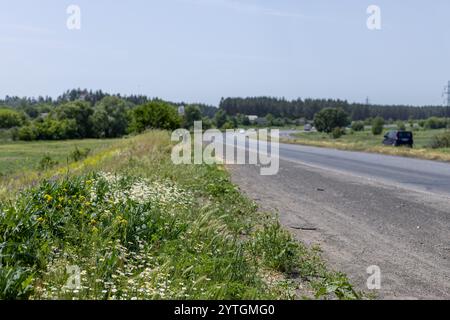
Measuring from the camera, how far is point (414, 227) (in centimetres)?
977

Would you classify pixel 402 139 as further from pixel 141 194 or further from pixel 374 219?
pixel 141 194

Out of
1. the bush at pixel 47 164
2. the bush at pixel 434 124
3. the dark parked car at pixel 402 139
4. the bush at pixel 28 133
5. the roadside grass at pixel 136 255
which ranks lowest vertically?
the bush at pixel 28 133

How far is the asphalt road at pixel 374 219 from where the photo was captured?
6.65m

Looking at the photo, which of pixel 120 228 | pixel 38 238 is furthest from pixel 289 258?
pixel 38 238

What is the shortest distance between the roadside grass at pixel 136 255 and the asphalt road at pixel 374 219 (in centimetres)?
70

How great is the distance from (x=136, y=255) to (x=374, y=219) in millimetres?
6249

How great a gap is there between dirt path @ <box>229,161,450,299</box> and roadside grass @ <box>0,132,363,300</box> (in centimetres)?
64

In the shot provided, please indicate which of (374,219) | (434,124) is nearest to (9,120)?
(434,124)

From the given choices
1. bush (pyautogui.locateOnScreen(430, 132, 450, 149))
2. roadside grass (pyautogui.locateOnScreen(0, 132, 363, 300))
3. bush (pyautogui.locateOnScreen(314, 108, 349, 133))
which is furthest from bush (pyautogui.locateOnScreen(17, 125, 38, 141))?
roadside grass (pyautogui.locateOnScreen(0, 132, 363, 300))

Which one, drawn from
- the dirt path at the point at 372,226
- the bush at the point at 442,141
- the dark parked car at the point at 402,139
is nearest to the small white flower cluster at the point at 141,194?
the dirt path at the point at 372,226

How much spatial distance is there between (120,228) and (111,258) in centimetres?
100

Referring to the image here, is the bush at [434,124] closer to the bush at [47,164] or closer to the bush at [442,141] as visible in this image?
the bush at [442,141]

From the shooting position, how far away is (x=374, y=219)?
1059 centimetres
